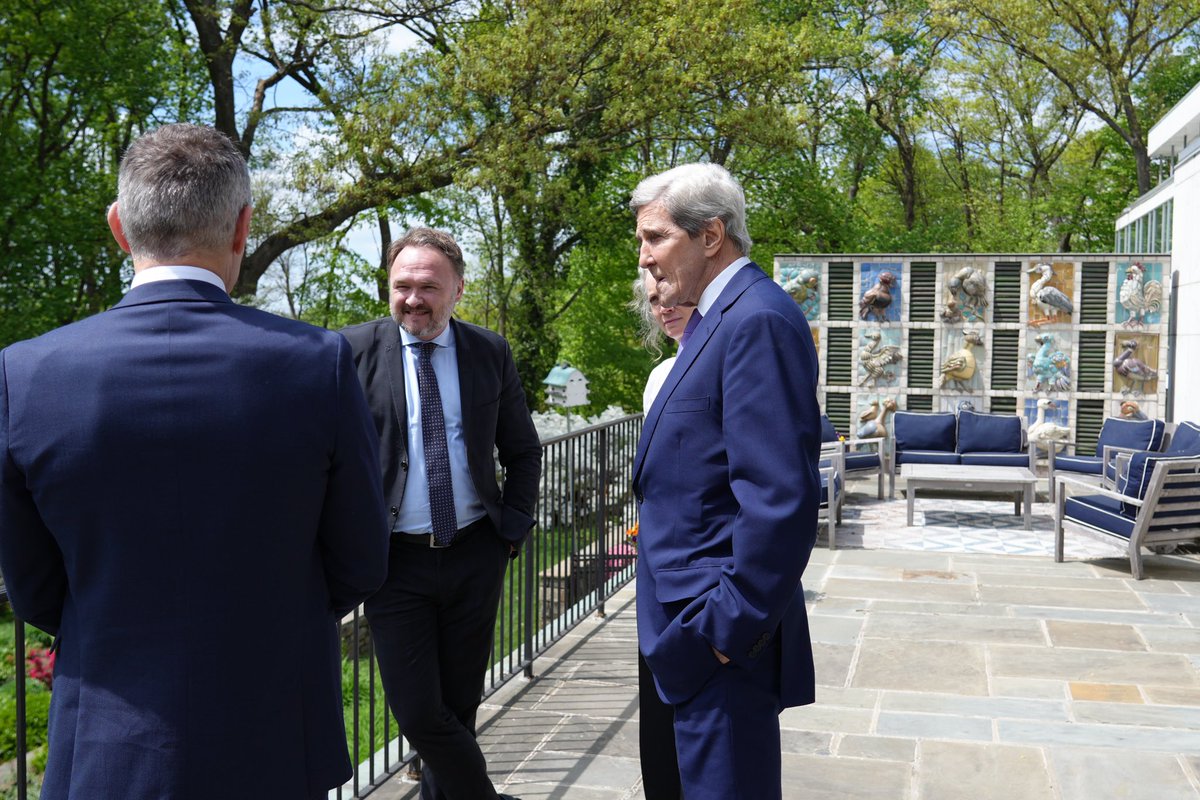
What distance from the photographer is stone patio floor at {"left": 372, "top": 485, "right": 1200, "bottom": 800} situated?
4.20 metres

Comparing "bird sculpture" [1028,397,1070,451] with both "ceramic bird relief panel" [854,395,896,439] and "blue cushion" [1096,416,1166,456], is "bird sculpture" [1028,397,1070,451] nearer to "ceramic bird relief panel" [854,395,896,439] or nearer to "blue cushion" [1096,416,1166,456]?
"blue cushion" [1096,416,1166,456]

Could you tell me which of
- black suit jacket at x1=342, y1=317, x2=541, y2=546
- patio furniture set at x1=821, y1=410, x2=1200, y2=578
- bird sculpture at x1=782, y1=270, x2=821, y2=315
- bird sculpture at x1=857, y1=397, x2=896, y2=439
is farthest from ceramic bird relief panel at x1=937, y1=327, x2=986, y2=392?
black suit jacket at x1=342, y1=317, x2=541, y2=546

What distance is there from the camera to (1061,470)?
13148 millimetres

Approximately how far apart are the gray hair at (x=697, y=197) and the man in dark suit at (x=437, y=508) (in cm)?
103

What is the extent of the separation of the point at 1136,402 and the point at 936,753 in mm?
11648

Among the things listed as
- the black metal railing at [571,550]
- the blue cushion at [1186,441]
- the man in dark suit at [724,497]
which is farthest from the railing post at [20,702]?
the blue cushion at [1186,441]

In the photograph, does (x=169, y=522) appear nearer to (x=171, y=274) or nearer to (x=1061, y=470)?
(x=171, y=274)

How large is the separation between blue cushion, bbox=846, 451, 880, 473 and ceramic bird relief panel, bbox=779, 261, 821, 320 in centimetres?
299

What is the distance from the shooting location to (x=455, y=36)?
20922 mm

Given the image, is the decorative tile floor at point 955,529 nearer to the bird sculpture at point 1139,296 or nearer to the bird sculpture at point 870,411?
the bird sculpture at point 870,411

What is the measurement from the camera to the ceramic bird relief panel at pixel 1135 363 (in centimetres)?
1446

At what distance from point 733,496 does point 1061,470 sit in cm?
1221

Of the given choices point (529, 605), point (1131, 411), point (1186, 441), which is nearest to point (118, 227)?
point (529, 605)

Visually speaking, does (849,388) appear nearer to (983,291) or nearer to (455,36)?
(983,291)
